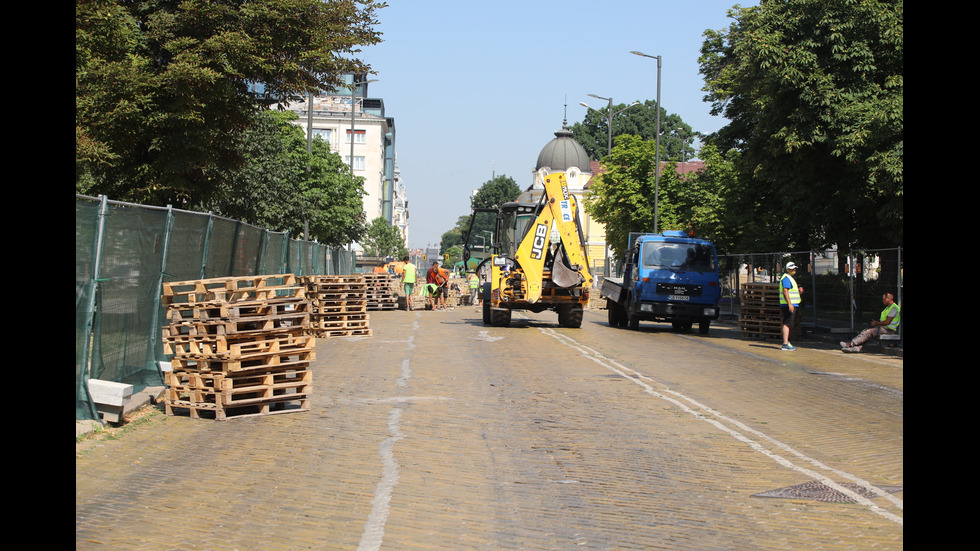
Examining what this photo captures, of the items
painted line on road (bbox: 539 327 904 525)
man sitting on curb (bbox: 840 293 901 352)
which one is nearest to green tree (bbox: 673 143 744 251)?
man sitting on curb (bbox: 840 293 901 352)

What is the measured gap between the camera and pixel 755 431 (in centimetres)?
934

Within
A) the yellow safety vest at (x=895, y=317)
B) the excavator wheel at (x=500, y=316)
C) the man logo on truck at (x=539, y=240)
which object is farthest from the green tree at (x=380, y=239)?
the yellow safety vest at (x=895, y=317)

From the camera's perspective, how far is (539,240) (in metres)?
23.4

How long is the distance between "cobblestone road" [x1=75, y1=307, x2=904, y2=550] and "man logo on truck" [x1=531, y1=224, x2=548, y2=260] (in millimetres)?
9728

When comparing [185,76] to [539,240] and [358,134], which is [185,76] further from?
[358,134]

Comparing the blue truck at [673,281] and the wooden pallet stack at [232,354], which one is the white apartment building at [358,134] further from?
→ the wooden pallet stack at [232,354]

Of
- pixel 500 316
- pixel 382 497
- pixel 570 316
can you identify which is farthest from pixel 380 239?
pixel 382 497

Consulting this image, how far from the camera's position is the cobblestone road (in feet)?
18.5

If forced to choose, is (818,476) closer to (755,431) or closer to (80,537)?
(755,431)

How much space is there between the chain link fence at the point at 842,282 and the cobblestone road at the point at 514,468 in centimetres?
801

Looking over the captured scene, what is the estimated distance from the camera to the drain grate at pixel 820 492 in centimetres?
659

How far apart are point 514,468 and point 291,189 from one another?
113 feet

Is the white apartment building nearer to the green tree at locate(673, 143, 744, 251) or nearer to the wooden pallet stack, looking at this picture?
the green tree at locate(673, 143, 744, 251)
